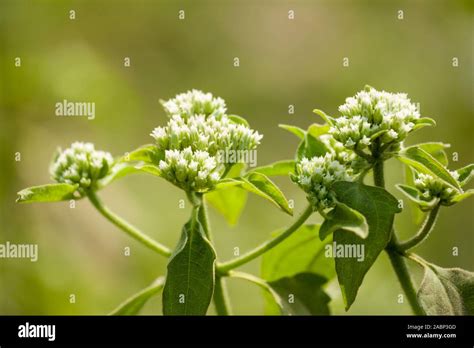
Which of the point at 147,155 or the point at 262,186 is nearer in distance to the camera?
Answer: the point at 262,186

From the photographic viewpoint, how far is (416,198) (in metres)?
2.19

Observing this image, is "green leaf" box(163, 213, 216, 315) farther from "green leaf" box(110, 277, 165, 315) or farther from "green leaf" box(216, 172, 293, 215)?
"green leaf" box(110, 277, 165, 315)

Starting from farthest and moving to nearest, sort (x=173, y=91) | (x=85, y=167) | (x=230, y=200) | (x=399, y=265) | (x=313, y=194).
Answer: (x=173, y=91) < (x=230, y=200) < (x=85, y=167) < (x=399, y=265) < (x=313, y=194)

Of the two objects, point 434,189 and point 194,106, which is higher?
point 194,106

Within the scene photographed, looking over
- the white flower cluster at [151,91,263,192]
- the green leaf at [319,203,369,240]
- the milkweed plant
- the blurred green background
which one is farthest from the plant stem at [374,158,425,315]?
the blurred green background

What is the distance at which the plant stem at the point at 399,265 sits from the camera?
208cm

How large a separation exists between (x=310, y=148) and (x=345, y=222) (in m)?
0.48

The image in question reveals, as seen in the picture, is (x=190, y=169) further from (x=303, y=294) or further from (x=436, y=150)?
(x=436, y=150)

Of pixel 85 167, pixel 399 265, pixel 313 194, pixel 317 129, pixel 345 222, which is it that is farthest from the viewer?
pixel 85 167

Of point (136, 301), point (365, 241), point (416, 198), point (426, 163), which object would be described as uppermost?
point (426, 163)

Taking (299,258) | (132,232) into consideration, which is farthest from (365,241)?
(132,232)
